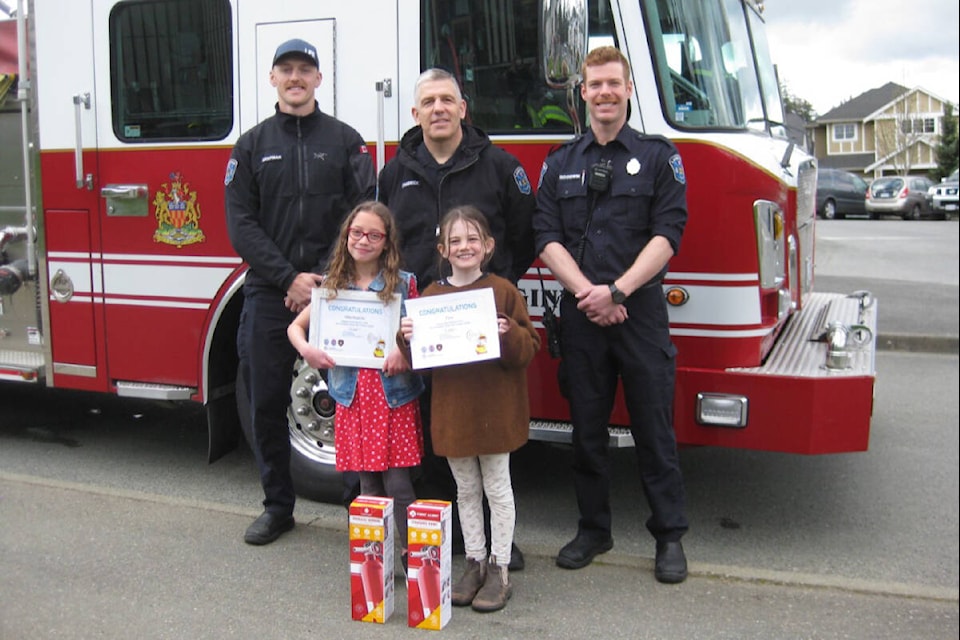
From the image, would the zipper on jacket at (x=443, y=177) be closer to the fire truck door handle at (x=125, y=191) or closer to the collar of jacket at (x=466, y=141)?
the collar of jacket at (x=466, y=141)

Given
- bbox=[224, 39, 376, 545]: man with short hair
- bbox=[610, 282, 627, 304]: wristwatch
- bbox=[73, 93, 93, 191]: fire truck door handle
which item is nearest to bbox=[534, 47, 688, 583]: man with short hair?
bbox=[610, 282, 627, 304]: wristwatch

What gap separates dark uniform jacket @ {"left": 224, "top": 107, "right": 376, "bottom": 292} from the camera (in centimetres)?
406

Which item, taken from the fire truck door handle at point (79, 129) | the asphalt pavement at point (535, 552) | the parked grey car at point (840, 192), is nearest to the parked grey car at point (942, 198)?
the parked grey car at point (840, 192)

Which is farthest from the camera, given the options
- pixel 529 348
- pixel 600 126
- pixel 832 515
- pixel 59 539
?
pixel 832 515

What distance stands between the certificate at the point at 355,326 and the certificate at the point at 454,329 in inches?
10.5

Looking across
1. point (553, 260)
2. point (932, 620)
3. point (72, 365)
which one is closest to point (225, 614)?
point (553, 260)

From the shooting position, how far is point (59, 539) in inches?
171

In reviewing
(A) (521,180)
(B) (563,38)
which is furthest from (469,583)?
(B) (563,38)

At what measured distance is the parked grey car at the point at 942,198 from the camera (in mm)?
26756

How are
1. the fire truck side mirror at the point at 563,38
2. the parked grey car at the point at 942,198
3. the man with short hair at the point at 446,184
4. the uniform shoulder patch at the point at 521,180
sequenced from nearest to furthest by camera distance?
1. the fire truck side mirror at the point at 563,38
2. the man with short hair at the point at 446,184
3. the uniform shoulder patch at the point at 521,180
4. the parked grey car at the point at 942,198

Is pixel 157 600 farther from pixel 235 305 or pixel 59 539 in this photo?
pixel 235 305

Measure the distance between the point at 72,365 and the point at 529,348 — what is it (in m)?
2.97

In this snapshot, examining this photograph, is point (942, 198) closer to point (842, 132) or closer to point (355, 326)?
point (842, 132)

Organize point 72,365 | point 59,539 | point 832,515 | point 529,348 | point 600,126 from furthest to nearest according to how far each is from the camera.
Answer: point 72,365 < point 832,515 < point 59,539 < point 600,126 < point 529,348
